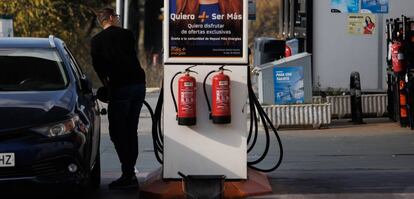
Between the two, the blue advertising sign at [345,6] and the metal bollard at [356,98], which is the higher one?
the blue advertising sign at [345,6]

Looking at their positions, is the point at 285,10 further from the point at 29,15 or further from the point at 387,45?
the point at 29,15

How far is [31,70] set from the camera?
27.7 feet

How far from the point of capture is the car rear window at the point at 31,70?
8.16m

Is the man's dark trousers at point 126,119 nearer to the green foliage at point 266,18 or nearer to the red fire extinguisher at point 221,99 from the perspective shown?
the red fire extinguisher at point 221,99

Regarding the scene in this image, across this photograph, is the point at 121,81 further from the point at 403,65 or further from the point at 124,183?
the point at 403,65

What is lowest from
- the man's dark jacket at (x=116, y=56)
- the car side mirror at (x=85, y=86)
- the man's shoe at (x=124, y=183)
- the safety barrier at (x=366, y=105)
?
the man's shoe at (x=124, y=183)

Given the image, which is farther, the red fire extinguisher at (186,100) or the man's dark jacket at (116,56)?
the man's dark jacket at (116,56)

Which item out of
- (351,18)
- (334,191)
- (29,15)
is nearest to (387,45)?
(351,18)

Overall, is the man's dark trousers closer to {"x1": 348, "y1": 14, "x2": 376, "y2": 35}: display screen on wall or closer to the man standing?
the man standing

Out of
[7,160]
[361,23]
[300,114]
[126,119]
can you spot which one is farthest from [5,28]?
[7,160]

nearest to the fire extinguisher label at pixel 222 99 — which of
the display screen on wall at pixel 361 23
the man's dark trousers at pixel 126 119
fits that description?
the man's dark trousers at pixel 126 119

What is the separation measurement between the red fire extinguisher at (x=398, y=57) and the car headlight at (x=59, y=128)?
8243 millimetres

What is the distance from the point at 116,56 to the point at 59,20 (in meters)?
28.4

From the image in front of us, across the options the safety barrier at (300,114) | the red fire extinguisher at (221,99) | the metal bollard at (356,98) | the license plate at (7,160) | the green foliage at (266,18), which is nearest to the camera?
the license plate at (7,160)
